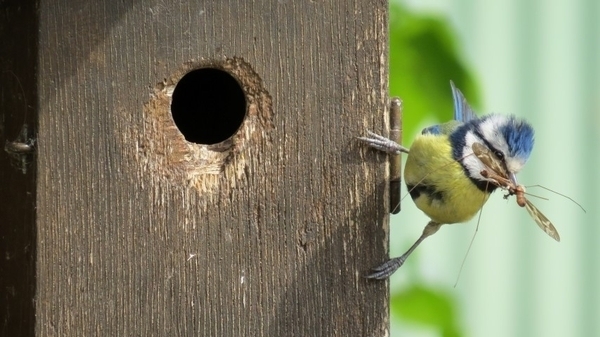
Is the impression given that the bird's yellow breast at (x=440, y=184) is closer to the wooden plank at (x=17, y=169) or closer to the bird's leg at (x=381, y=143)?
the bird's leg at (x=381, y=143)

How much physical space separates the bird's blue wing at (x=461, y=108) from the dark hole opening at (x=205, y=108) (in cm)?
52

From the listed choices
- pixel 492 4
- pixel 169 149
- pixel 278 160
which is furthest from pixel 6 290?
pixel 492 4

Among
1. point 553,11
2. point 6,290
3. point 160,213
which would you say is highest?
point 553,11

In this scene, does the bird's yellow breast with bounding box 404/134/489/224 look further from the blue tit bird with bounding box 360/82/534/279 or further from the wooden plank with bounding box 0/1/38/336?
the wooden plank with bounding box 0/1/38/336

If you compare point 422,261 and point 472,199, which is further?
point 422,261

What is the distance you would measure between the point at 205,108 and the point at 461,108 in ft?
2.05

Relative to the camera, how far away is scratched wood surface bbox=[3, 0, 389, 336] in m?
1.83

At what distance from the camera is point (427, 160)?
2.15 metres

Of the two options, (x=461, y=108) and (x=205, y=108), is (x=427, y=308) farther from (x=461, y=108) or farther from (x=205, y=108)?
(x=205, y=108)

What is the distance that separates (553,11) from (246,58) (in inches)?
57.9

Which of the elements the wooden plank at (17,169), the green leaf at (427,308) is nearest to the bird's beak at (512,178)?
the green leaf at (427,308)

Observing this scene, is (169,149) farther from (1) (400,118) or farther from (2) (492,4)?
(2) (492,4)

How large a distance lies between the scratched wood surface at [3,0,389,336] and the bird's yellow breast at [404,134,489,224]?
0.27 meters

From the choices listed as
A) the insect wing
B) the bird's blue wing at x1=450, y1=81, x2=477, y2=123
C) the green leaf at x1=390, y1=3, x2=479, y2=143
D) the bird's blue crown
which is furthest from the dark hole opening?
the insect wing
